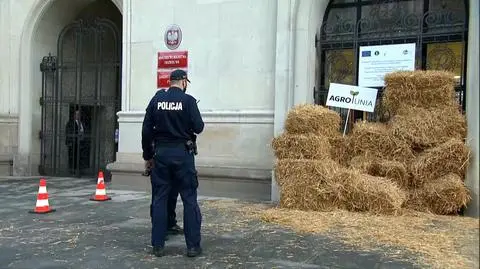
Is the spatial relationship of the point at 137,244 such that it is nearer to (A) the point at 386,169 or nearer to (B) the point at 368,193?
(B) the point at 368,193

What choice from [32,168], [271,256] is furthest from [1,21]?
[271,256]

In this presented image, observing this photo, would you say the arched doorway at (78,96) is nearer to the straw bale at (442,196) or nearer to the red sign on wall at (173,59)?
the red sign on wall at (173,59)

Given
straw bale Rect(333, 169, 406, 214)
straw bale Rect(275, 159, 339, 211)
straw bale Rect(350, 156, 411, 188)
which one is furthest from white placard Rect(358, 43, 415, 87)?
straw bale Rect(333, 169, 406, 214)

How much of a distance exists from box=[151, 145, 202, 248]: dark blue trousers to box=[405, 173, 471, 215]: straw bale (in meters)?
3.82

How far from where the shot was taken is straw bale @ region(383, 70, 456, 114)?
313 inches

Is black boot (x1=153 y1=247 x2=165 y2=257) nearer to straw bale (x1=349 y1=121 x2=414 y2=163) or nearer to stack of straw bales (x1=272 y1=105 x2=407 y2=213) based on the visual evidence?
stack of straw bales (x1=272 y1=105 x2=407 y2=213)

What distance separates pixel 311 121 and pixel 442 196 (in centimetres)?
225

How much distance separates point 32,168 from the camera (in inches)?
554

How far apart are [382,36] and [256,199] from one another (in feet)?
12.4

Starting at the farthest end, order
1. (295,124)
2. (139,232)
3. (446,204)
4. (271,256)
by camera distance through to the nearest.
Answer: (295,124)
(446,204)
(139,232)
(271,256)

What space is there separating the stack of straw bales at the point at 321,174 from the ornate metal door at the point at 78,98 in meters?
7.09

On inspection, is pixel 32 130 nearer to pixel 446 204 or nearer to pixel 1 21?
pixel 1 21

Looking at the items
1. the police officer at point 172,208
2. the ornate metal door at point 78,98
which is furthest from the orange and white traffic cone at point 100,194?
the ornate metal door at point 78,98

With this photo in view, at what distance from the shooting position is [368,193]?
24.4 feet
